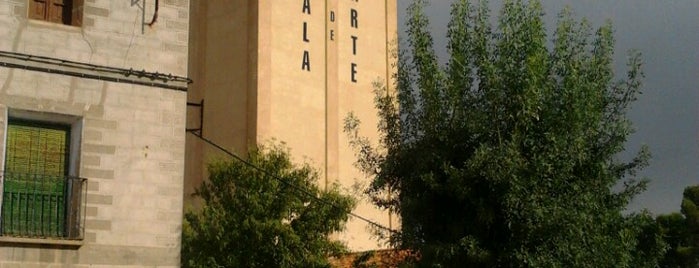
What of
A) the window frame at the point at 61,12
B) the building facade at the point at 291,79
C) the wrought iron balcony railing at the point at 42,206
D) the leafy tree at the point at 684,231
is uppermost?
the building facade at the point at 291,79

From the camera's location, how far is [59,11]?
49.7 ft

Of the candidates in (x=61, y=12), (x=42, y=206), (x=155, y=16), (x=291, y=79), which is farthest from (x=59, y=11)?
(x=291, y=79)

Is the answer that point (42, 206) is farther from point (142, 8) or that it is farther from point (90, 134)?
point (142, 8)

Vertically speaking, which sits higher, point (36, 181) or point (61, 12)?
point (61, 12)

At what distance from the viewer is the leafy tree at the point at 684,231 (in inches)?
1550

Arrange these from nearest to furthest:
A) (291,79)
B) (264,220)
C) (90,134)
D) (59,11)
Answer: (90,134)
(59,11)
(264,220)
(291,79)

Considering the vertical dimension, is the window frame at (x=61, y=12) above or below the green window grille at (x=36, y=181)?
above

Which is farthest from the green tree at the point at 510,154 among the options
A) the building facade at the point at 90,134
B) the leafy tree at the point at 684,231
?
the leafy tree at the point at 684,231

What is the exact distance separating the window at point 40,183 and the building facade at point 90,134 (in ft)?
0.05

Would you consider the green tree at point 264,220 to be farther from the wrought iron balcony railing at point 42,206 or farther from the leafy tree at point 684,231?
the leafy tree at point 684,231

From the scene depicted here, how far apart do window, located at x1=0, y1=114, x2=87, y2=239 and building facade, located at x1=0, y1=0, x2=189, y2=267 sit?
14 mm

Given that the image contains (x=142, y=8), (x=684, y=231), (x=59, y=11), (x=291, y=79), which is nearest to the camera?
(x=59, y=11)

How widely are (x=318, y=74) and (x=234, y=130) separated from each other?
434cm

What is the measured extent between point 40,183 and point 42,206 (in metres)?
0.33
